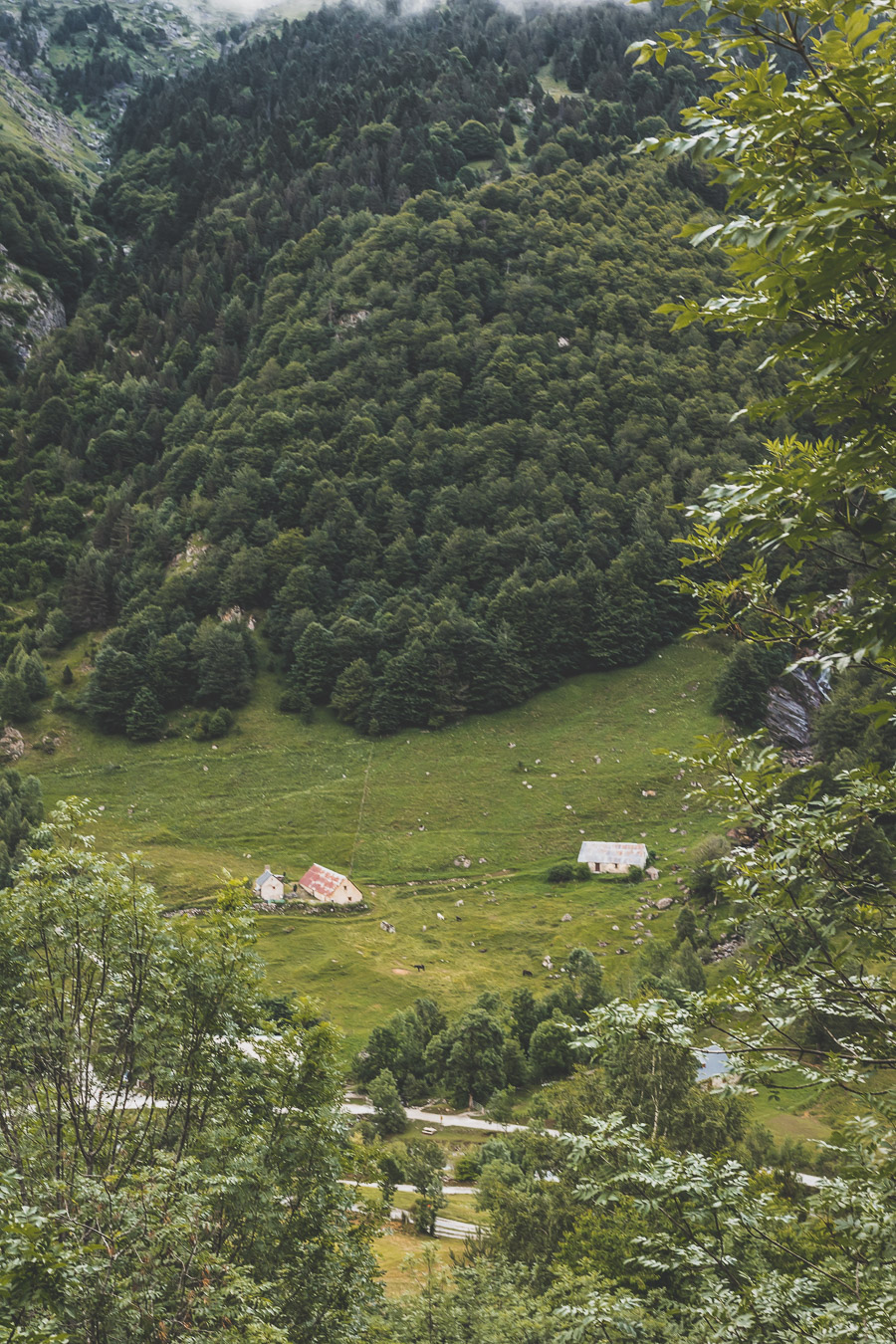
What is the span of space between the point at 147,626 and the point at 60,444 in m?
74.8

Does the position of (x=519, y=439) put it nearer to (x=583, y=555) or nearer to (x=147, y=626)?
(x=583, y=555)

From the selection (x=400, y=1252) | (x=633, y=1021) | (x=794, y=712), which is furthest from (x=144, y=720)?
(x=633, y=1021)

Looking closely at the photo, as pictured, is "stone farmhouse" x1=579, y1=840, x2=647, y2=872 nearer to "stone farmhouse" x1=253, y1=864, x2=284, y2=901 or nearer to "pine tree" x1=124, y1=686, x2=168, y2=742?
"stone farmhouse" x1=253, y1=864, x2=284, y2=901

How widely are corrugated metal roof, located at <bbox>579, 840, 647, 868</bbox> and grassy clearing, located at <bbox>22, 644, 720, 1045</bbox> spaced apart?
2807mm

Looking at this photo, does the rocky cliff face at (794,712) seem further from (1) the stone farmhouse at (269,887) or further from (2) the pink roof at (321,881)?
(1) the stone farmhouse at (269,887)

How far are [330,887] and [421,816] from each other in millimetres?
18777

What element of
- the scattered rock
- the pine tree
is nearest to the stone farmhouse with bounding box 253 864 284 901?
the pine tree

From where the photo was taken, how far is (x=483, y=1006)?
76062 mm

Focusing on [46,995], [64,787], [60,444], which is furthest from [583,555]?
[46,995]

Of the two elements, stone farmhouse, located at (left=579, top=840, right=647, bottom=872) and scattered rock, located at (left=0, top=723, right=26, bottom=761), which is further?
scattered rock, located at (left=0, top=723, right=26, bottom=761)

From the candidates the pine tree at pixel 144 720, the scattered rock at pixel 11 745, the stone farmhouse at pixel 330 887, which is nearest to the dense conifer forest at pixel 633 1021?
the scattered rock at pixel 11 745

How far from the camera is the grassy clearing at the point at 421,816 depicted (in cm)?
9125

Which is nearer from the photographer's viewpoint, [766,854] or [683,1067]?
[766,854]

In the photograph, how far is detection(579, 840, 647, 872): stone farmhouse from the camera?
337 ft
